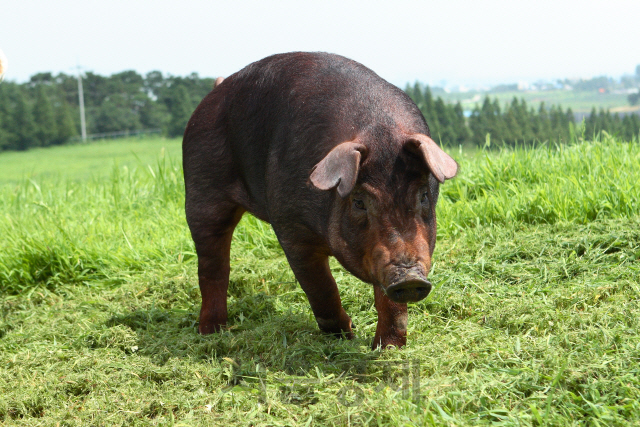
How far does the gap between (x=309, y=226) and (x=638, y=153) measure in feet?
12.0

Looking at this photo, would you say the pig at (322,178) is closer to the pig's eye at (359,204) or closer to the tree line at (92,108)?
the pig's eye at (359,204)

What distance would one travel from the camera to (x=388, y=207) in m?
2.59

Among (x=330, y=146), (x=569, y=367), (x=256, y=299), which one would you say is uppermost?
(x=330, y=146)

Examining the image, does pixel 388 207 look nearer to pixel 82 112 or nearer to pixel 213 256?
pixel 213 256

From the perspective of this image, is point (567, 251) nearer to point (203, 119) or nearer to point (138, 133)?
point (203, 119)

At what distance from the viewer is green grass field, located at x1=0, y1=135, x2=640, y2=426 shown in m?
2.59

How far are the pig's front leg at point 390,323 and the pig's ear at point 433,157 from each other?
0.73 m

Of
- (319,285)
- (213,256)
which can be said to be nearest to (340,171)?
(319,285)

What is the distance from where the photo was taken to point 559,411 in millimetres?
2398

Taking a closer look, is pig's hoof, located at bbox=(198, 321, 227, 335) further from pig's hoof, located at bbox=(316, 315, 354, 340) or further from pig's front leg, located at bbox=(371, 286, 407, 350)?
pig's front leg, located at bbox=(371, 286, 407, 350)

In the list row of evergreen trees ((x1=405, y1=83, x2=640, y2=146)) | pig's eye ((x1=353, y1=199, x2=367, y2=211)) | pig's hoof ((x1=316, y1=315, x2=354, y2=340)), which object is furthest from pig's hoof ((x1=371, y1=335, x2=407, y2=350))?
row of evergreen trees ((x1=405, y1=83, x2=640, y2=146))

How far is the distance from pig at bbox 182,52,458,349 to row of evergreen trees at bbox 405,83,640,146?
9.15 ft

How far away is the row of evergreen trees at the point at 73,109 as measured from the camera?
77.2 feet

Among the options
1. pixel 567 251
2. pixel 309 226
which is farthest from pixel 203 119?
pixel 567 251
